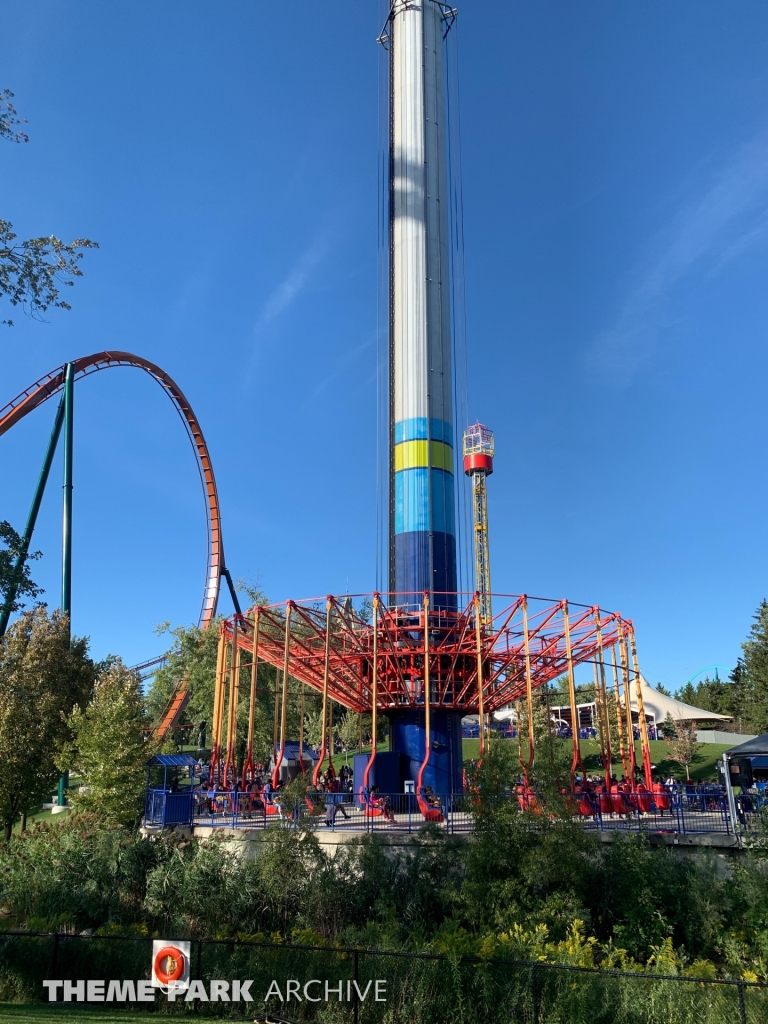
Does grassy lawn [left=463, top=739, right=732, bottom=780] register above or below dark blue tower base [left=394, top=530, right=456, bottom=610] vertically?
below

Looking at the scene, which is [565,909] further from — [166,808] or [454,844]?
[166,808]

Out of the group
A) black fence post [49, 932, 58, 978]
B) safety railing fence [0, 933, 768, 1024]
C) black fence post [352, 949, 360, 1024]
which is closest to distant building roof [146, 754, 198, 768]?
safety railing fence [0, 933, 768, 1024]

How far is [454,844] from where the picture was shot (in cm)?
1761

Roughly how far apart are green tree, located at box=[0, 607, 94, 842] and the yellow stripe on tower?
1619cm

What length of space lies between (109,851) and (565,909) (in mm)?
10815

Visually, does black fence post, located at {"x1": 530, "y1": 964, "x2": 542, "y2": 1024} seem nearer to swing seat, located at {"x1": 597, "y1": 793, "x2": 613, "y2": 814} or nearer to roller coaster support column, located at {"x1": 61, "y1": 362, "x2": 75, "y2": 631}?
swing seat, located at {"x1": 597, "y1": 793, "x2": 613, "y2": 814}

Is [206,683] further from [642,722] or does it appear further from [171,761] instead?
[642,722]

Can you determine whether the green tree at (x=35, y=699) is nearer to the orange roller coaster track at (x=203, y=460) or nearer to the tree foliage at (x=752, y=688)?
the orange roller coaster track at (x=203, y=460)

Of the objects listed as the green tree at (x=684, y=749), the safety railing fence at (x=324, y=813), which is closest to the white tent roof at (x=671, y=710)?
the green tree at (x=684, y=749)

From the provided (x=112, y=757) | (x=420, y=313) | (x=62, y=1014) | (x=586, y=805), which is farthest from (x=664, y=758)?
(x=62, y=1014)

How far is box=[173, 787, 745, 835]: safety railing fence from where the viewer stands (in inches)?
706

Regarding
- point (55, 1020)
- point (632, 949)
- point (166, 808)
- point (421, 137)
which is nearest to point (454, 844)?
point (632, 949)

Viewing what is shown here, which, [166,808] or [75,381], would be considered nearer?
[166,808]

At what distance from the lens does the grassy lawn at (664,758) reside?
48219 millimetres
